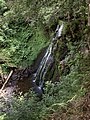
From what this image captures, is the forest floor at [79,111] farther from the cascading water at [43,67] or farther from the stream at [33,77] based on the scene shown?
the cascading water at [43,67]

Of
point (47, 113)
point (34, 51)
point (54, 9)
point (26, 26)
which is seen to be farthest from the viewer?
point (26, 26)

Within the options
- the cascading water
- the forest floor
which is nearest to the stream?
the cascading water

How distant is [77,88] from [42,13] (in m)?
1.84

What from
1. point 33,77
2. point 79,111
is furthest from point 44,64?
point 79,111

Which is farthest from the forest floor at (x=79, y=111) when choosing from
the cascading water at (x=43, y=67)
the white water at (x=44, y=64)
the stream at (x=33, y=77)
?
the white water at (x=44, y=64)

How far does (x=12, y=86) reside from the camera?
37.1ft

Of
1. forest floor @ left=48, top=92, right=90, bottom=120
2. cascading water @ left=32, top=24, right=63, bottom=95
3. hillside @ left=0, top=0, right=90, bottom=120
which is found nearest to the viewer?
forest floor @ left=48, top=92, right=90, bottom=120

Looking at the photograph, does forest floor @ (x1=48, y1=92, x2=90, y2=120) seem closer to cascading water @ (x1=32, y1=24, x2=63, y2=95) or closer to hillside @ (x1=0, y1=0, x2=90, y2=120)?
hillside @ (x1=0, y1=0, x2=90, y2=120)

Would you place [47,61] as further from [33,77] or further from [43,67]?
[33,77]

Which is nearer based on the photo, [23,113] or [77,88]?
[77,88]

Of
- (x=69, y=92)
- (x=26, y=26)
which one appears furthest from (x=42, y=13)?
(x=26, y=26)

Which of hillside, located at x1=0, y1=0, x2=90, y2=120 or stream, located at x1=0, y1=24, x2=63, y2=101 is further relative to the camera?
stream, located at x1=0, y1=24, x2=63, y2=101

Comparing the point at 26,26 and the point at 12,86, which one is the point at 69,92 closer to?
the point at 12,86

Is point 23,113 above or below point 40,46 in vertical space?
above
